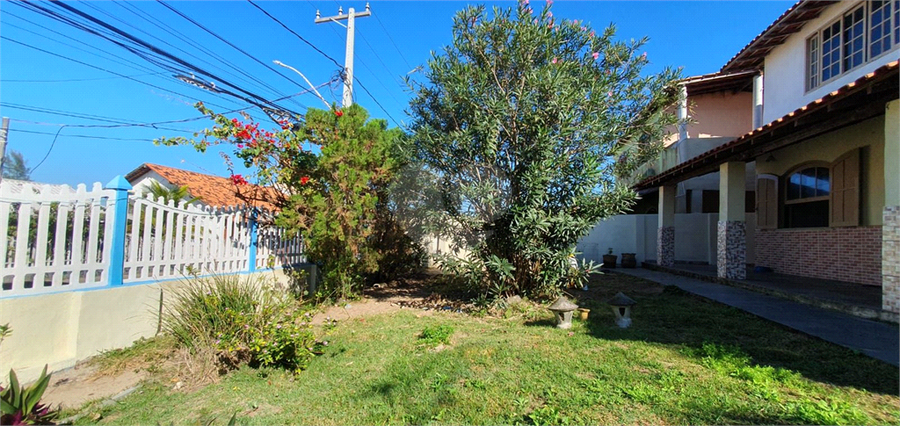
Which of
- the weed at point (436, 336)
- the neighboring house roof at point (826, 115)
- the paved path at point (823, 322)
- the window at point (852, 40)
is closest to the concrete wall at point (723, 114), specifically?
the window at point (852, 40)

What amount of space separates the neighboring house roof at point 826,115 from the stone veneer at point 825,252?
2.40m

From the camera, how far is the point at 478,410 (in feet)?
9.80

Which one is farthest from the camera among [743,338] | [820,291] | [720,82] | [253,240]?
[720,82]

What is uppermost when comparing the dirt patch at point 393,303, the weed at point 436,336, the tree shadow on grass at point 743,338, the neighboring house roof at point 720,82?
the neighboring house roof at point 720,82

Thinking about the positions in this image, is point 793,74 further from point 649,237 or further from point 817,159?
point 649,237

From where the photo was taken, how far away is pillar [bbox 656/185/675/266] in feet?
40.3

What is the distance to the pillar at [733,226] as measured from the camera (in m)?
8.81

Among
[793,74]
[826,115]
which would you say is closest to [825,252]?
[826,115]

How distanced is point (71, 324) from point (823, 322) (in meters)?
8.60

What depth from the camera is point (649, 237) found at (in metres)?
14.4

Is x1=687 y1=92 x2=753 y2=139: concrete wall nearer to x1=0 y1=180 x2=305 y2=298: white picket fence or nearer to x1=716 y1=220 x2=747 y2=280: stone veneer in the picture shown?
x1=716 y1=220 x2=747 y2=280: stone veneer

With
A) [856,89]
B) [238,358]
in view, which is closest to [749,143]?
[856,89]

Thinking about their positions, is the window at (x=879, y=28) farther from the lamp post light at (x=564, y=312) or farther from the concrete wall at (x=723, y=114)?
the lamp post light at (x=564, y=312)

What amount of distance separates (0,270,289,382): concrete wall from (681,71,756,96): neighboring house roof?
530 inches
